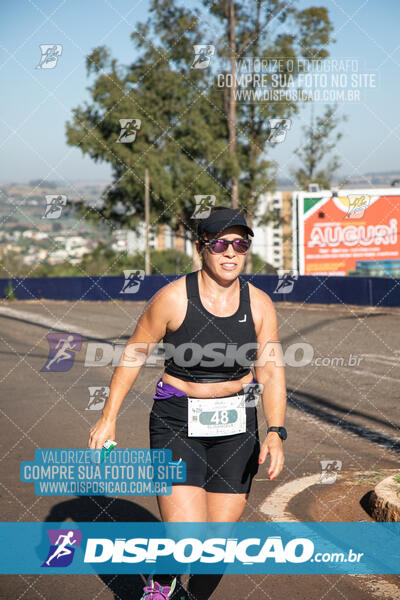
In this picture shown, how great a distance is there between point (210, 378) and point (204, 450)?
355 millimetres

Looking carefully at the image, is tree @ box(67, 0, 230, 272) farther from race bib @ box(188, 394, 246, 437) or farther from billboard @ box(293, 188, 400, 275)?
race bib @ box(188, 394, 246, 437)

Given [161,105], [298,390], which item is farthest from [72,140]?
[298,390]

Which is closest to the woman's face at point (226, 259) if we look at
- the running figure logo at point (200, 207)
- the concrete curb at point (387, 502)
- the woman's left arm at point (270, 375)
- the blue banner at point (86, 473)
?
the woman's left arm at point (270, 375)

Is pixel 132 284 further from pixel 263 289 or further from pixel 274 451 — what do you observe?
pixel 274 451

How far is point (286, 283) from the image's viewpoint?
30156mm

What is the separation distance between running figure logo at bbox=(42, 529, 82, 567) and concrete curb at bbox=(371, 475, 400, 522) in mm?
2129

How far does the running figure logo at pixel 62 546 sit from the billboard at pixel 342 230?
86.1 feet

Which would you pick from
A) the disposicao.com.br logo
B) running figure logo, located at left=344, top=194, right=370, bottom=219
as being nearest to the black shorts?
the disposicao.com.br logo

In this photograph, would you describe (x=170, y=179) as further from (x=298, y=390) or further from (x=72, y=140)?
(x=298, y=390)

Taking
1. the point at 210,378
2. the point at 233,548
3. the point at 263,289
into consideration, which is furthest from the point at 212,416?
the point at 263,289

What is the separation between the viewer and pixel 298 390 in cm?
1172

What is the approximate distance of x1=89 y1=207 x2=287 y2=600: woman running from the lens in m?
3.72

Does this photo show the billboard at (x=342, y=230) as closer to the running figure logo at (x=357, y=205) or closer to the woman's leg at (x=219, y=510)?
the running figure logo at (x=357, y=205)

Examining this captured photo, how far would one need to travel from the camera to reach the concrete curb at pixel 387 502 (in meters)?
5.50
